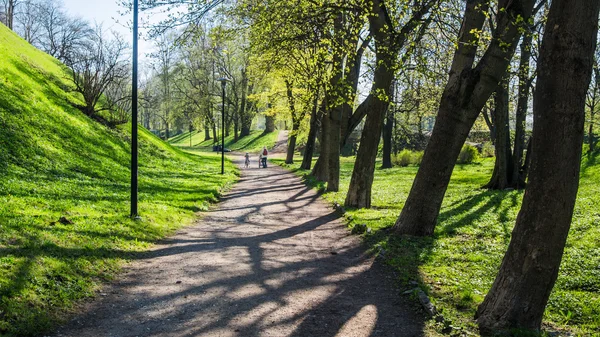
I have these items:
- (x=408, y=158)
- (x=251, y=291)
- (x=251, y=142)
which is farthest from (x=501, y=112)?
(x=251, y=142)

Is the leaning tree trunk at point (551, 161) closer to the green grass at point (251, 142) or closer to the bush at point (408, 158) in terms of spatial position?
the bush at point (408, 158)

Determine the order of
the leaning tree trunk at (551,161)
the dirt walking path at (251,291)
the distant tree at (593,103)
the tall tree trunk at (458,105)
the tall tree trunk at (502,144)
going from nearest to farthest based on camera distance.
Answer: the leaning tree trunk at (551,161) < the dirt walking path at (251,291) < the tall tree trunk at (458,105) < the tall tree trunk at (502,144) < the distant tree at (593,103)

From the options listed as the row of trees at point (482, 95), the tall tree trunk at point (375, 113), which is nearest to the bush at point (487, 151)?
the row of trees at point (482, 95)

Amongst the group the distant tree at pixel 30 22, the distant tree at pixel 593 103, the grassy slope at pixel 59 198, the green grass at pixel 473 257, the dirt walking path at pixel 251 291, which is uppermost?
the distant tree at pixel 30 22

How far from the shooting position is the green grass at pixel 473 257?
18.4 feet

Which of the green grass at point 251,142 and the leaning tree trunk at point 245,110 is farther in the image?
the green grass at point 251,142

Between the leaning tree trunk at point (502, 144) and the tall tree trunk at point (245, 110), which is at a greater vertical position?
the tall tree trunk at point (245, 110)

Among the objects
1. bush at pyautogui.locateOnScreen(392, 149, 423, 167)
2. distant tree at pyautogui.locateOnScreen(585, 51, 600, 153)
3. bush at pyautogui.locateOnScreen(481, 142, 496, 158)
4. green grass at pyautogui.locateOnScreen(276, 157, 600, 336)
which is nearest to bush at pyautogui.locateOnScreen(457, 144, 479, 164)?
bush at pyautogui.locateOnScreen(392, 149, 423, 167)

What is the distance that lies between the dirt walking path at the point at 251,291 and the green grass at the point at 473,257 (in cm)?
51

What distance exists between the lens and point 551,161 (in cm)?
473

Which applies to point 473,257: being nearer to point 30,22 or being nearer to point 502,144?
point 502,144

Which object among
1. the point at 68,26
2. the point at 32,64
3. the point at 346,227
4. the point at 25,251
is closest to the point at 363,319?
the point at 25,251

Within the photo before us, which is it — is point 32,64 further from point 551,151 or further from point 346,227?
point 551,151

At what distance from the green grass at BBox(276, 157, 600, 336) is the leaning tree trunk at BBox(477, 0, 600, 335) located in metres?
0.61
